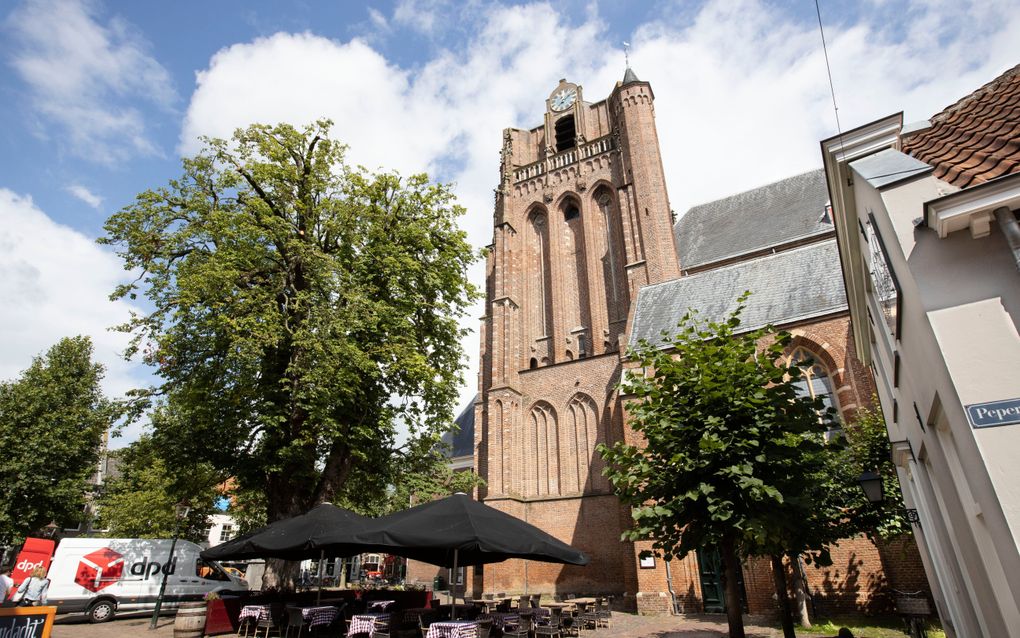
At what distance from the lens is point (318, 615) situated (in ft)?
32.2

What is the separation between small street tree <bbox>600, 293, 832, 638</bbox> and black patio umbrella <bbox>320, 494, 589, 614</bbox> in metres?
1.45

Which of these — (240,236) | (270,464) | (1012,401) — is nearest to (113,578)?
(270,464)

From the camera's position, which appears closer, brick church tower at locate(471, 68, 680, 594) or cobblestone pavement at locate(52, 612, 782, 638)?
Answer: cobblestone pavement at locate(52, 612, 782, 638)

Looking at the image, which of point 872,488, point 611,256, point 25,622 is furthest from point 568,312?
point 25,622

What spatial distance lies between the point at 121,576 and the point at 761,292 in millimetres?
21882

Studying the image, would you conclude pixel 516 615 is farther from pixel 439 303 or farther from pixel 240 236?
pixel 240 236

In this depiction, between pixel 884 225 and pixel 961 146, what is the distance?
1.29 meters

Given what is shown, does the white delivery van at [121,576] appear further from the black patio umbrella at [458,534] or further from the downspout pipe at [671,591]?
the downspout pipe at [671,591]

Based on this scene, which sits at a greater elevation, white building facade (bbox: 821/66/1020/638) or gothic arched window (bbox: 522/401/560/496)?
gothic arched window (bbox: 522/401/560/496)

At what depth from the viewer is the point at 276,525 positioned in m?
9.97

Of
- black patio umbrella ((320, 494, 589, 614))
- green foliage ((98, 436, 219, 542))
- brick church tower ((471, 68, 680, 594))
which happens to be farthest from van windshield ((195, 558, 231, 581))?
black patio umbrella ((320, 494, 589, 614))

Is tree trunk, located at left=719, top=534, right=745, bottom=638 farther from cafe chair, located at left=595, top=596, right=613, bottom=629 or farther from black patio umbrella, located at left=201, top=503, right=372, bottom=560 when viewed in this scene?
cafe chair, located at left=595, top=596, right=613, bottom=629

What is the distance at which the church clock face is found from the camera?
1313 inches

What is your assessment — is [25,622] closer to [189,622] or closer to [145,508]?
[189,622]
